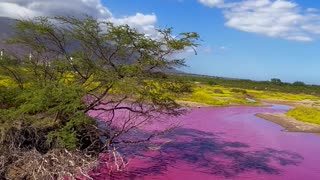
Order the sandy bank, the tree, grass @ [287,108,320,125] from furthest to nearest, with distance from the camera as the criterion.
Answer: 1. grass @ [287,108,320,125]
2. the sandy bank
3. the tree

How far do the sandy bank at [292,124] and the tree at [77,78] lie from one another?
1558cm

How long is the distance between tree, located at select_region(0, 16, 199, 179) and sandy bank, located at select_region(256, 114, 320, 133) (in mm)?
15577

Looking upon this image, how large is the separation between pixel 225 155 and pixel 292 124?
1505 centimetres

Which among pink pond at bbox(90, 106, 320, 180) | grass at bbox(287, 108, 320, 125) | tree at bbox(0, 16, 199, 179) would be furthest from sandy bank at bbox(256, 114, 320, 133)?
tree at bbox(0, 16, 199, 179)

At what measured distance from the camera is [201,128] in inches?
1172

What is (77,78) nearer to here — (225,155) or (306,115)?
(225,155)

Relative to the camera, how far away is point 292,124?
34562 millimetres

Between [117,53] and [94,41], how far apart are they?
109cm

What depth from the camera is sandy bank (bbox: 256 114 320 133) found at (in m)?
31.8

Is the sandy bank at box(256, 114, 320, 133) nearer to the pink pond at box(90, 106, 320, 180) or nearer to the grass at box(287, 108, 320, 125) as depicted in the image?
the grass at box(287, 108, 320, 125)

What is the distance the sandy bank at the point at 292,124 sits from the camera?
3184 cm

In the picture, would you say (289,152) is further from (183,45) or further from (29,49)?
(29,49)

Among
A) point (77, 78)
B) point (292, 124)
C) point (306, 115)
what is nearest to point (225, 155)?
point (77, 78)

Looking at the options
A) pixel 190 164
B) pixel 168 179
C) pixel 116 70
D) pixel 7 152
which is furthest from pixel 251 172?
pixel 7 152
